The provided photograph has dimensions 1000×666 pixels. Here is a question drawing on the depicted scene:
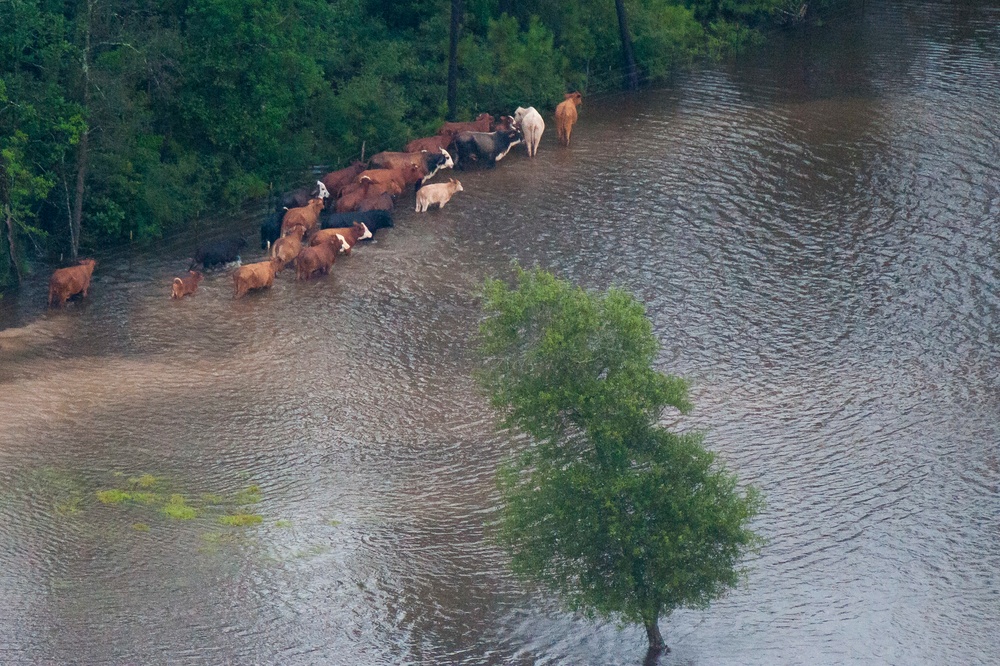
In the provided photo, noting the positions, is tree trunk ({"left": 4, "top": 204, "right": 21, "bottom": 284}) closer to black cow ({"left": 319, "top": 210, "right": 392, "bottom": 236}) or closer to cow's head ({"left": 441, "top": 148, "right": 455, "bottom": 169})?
black cow ({"left": 319, "top": 210, "right": 392, "bottom": 236})

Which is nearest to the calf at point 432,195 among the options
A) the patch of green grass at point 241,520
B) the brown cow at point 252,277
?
the brown cow at point 252,277

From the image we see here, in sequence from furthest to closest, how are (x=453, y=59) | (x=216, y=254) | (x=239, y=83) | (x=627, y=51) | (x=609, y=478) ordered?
(x=627, y=51), (x=453, y=59), (x=239, y=83), (x=216, y=254), (x=609, y=478)

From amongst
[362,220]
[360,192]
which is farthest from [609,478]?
[360,192]

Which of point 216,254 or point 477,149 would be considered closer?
point 216,254

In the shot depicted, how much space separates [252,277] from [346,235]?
283 centimetres

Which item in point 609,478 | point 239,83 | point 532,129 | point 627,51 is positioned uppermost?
point 239,83

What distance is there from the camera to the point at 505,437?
20781 millimetres

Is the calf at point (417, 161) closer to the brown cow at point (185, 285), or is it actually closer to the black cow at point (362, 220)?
the black cow at point (362, 220)

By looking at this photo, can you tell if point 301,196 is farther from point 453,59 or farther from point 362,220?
point 453,59

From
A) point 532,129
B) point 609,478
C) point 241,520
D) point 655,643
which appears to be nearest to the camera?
point 609,478

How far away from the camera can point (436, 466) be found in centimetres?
2005

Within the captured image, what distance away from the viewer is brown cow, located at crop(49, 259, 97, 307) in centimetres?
2570

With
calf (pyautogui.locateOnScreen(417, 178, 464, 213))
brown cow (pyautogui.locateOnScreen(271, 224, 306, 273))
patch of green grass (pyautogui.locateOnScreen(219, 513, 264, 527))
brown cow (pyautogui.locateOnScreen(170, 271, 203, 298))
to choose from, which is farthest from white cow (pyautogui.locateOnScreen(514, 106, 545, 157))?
patch of green grass (pyautogui.locateOnScreen(219, 513, 264, 527))

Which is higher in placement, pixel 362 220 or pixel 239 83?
pixel 239 83
